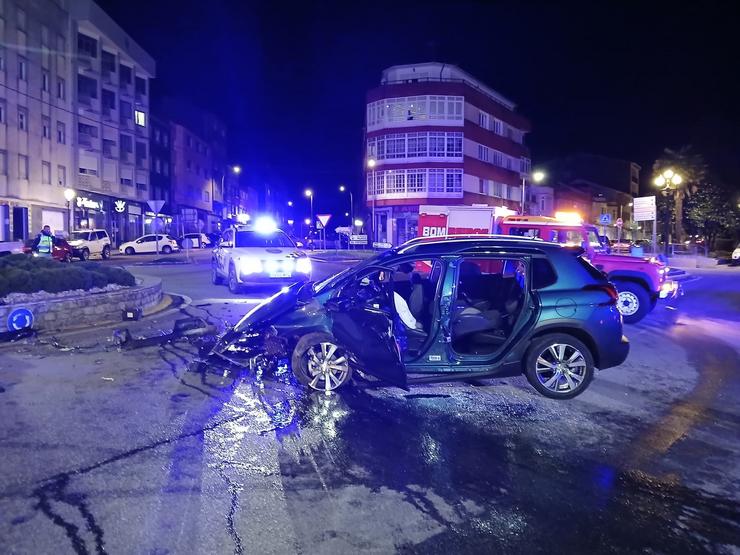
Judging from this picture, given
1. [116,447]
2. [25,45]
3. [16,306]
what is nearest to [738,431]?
[116,447]

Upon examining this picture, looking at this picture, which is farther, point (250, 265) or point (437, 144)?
point (437, 144)

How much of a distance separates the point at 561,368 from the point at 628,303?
6856mm

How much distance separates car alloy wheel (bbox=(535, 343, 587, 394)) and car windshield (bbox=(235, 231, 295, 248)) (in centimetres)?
1073

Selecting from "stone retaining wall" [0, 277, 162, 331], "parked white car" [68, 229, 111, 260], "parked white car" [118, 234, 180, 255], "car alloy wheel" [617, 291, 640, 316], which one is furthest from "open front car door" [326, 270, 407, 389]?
"parked white car" [118, 234, 180, 255]

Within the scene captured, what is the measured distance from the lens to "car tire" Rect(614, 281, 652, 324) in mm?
12273

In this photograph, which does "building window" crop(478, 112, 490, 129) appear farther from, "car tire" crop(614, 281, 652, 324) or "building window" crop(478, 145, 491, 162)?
"car tire" crop(614, 281, 652, 324)

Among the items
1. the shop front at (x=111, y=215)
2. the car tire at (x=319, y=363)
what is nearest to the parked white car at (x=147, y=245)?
the shop front at (x=111, y=215)

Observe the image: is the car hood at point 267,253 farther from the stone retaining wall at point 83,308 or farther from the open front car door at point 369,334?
the open front car door at point 369,334

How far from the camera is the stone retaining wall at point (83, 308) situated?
969 centimetres

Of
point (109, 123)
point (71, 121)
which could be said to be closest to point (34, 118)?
point (71, 121)

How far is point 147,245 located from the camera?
40625mm

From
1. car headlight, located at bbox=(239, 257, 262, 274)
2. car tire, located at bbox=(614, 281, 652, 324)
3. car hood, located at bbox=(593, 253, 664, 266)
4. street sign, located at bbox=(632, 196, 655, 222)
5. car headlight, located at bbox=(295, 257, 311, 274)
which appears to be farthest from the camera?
street sign, located at bbox=(632, 196, 655, 222)

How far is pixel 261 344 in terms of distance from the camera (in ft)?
21.9

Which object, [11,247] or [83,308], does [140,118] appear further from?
[83,308]
